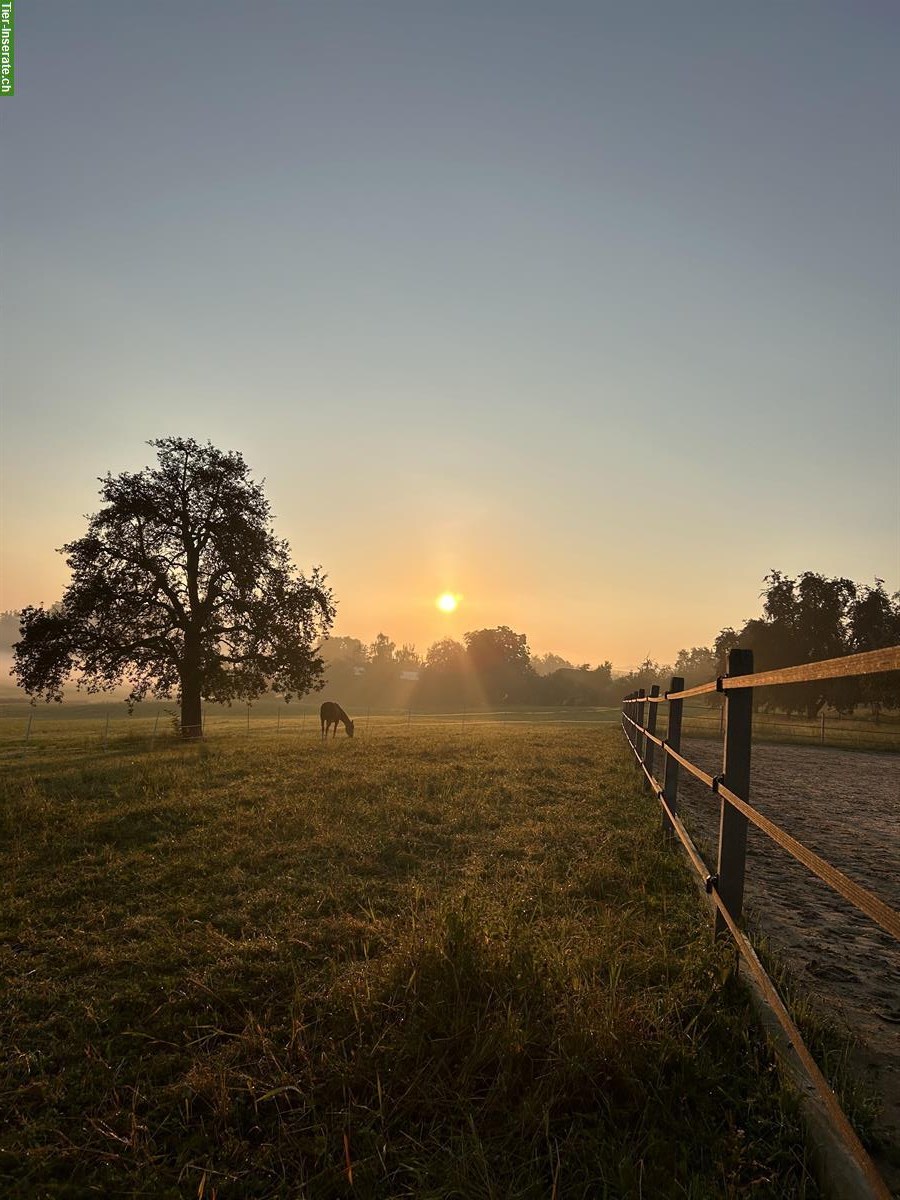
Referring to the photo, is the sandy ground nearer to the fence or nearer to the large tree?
the fence

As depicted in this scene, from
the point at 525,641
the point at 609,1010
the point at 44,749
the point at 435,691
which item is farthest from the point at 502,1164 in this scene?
the point at 525,641

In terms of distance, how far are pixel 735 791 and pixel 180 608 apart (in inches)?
992

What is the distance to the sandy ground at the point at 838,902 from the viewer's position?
318cm

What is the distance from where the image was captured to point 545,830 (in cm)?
746

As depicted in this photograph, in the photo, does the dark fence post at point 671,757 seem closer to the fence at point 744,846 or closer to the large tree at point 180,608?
the fence at point 744,846

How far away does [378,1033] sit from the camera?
313 centimetres

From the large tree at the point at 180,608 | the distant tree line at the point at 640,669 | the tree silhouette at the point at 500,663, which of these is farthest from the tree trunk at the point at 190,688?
the tree silhouette at the point at 500,663

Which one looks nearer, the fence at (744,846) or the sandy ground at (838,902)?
the fence at (744,846)

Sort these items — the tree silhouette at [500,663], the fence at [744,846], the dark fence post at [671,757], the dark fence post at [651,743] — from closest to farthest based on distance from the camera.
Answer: the fence at [744,846]
the dark fence post at [671,757]
the dark fence post at [651,743]
the tree silhouette at [500,663]

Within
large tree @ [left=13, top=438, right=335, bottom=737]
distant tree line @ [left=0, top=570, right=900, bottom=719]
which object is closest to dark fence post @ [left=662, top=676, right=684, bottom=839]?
distant tree line @ [left=0, top=570, right=900, bottom=719]

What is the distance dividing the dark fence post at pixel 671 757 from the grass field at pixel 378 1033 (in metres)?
0.58

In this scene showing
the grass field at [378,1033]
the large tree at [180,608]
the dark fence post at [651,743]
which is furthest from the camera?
Answer: the large tree at [180,608]

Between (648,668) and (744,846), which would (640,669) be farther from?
(744,846)

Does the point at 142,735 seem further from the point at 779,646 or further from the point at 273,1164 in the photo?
the point at 779,646
